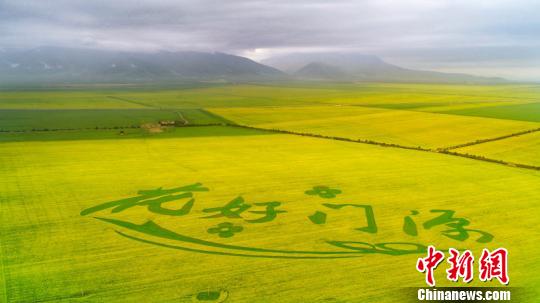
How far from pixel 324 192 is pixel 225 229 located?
484 inches

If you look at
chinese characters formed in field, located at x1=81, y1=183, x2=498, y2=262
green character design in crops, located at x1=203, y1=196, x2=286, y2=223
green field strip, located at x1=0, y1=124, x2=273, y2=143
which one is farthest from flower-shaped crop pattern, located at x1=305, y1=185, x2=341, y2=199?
green field strip, located at x1=0, y1=124, x2=273, y2=143

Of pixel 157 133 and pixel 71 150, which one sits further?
pixel 157 133

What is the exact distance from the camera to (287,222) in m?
31.6

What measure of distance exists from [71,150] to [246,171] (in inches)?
1065

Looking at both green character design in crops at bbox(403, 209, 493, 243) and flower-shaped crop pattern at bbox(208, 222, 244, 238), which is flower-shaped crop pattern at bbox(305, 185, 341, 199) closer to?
green character design in crops at bbox(403, 209, 493, 243)

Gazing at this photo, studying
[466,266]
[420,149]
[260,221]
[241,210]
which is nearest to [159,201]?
[241,210]

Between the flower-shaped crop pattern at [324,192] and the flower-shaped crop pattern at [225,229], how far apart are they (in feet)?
33.6

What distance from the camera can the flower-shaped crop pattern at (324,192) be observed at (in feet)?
126

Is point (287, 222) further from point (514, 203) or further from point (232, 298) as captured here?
point (514, 203)

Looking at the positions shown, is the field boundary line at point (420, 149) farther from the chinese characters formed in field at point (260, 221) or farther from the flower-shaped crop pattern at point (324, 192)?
the flower-shaped crop pattern at point (324, 192)

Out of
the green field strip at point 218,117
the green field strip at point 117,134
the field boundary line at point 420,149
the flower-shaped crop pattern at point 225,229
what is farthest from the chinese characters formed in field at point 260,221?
the green field strip at point 218,117

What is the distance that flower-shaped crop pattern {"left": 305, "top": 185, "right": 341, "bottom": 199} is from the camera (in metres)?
38.5

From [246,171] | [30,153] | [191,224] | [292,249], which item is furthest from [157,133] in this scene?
[292,249]

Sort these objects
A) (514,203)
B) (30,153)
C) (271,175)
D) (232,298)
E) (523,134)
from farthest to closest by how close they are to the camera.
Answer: (523,134) < (30,153) < (271,175) < (514,203) < (232,298)
